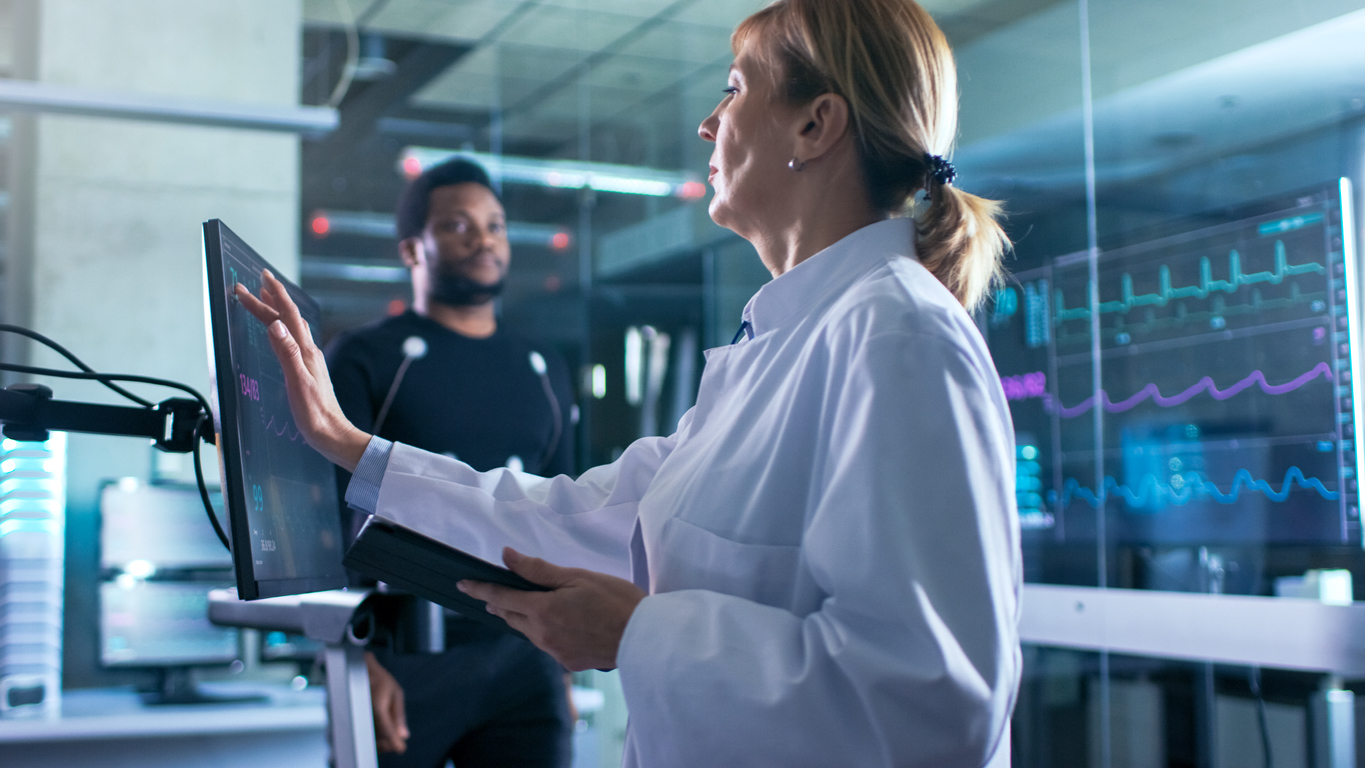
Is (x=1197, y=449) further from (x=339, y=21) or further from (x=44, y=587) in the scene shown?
(x=339, y=21)

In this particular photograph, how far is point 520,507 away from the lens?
120 cm

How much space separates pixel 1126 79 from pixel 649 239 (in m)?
2.10

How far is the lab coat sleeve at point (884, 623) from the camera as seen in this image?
706mm

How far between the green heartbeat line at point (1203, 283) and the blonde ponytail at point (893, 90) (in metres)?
1.40

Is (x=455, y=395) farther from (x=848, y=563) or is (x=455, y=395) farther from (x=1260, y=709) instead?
(x=1260, y=709)

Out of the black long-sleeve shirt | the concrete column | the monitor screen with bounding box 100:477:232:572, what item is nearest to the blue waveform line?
the black long-sleeve shirt

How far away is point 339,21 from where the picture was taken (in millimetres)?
3686

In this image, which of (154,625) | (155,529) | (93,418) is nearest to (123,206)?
(155,529)

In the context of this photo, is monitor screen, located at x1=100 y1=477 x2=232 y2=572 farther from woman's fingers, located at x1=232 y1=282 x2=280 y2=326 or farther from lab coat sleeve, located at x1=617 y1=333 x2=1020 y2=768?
lab coat sleeve, located at x1=617 y1=333 x2=1020 y2=768

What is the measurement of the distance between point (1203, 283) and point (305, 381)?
195cm

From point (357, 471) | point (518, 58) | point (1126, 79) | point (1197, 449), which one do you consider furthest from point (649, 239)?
point (357, 471)

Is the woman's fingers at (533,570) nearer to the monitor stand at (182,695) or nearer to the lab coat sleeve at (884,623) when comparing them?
the lab coat sleeve at (884,623)

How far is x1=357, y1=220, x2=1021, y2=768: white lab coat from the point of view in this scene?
28.0 inches

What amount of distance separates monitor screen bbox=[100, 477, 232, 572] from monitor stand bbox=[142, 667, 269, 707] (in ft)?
0.88
